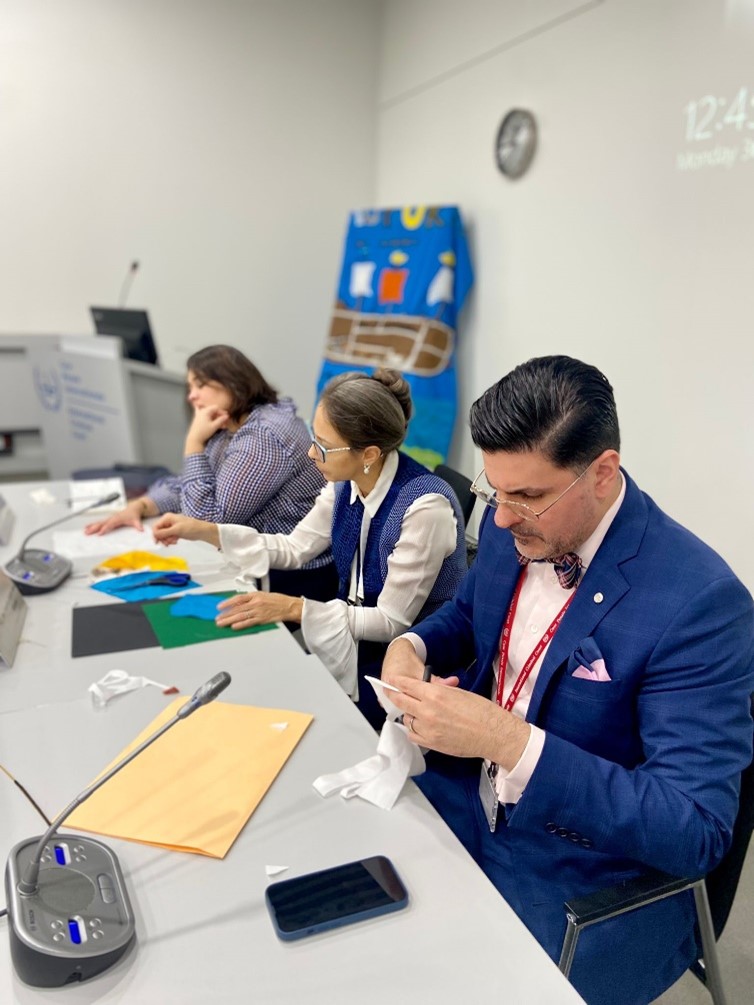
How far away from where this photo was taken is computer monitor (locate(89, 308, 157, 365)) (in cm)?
363

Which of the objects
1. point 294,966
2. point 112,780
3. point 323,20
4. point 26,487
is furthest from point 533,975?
point 323,20

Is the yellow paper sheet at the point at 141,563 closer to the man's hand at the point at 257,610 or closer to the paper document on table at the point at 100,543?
the paper document on table at the point at 100,543

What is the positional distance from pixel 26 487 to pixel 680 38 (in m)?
2.78

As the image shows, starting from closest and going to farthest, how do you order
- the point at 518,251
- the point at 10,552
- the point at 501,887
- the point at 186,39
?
the point at 501,887
the point at 10,552
the point at 518,251
the point at 186,39

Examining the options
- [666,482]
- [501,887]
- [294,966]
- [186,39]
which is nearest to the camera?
[294,966]

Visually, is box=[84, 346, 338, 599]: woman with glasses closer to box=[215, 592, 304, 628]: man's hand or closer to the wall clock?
box=[215, 592, 304, 628]: man's hand

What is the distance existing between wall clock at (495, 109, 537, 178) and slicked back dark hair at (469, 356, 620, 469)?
8.35 feet

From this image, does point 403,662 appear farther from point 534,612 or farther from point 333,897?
point 333,897

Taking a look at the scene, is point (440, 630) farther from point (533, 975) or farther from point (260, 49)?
point (260, 49)

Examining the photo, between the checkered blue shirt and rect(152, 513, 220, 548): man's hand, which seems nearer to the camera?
rect(152, 513, 220, 548): man's hand

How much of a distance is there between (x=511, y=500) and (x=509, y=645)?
1.03ft

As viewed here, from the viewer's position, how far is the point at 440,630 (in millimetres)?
1427

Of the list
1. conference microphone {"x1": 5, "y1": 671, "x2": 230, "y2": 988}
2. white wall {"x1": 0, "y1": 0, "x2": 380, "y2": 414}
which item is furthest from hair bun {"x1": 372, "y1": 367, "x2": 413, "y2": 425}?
white wall {"x1": 0, "y1": 0, "x2": 380, "y2": 414}

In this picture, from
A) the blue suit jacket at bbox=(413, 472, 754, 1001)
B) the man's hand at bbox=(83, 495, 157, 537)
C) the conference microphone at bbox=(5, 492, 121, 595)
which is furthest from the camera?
the man's hand at bbox=(83, 495, 157, 537)
